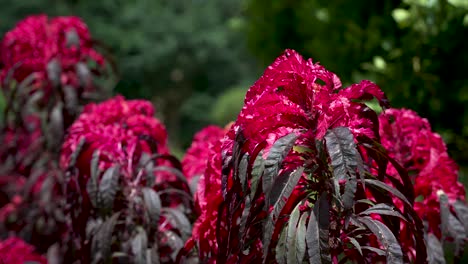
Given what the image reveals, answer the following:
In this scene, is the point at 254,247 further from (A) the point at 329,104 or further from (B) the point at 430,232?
(B) the point at 430,232

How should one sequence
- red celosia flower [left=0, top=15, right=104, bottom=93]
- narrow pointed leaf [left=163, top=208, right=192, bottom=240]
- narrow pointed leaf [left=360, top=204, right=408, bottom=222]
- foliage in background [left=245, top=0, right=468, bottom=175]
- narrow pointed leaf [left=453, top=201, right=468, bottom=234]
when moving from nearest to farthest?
narrow pointed leaf [left=360, top=204, right=408, bottom=222], narrow pointed leaf [left=453, top=201, right=468, bottom=234], narrow pointed leaf [left=163, top=208, right=192, bottom=240], red celosia flower [left=0, top=15, right=104, bottom=93], foliage in background [left=245, top=0, right=468, bottom=175]

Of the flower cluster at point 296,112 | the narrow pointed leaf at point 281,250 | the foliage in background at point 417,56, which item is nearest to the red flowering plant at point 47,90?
the foliage in background at point 417,56

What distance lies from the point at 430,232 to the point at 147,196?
748mm

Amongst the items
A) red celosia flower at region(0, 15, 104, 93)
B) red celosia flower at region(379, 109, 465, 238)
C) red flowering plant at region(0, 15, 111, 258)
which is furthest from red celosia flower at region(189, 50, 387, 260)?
red celosia flower at region(0, 15, 104, 93)

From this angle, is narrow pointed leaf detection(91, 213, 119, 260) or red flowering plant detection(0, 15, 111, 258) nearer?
narrow pointed leaf detection(91, 213, 119, 260)

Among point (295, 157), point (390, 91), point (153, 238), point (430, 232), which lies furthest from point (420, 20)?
Result: point (295, 157)

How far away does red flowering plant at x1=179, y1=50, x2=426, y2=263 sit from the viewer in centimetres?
108

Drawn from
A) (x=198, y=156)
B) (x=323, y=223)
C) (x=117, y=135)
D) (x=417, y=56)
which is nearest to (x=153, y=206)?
(x=117, y=135)

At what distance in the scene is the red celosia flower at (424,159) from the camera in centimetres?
163

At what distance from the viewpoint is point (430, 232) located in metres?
1.66

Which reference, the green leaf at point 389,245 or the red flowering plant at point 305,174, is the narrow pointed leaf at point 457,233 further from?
the green leaf at point 389,245

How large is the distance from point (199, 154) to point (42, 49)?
1.01 m

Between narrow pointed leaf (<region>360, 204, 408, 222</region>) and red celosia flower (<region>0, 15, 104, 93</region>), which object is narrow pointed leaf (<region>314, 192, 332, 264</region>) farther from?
red celosia flower (<region>0, 15, 104, 93</region>)

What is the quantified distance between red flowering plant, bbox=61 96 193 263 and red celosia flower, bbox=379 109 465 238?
0.61 m
